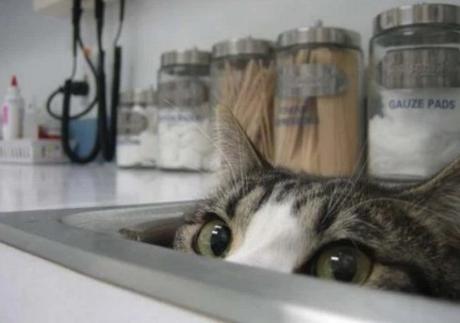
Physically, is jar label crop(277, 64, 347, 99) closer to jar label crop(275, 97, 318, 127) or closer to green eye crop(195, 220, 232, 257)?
jar label crop(275, 97, 318, 127)

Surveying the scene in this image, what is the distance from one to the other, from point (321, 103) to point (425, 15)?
0.69 feet

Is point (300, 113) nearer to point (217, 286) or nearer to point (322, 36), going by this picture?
point (322, 36)

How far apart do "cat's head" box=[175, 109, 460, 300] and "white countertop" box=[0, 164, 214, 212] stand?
0.65 feet

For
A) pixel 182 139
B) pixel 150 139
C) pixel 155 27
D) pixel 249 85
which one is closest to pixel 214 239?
pixel 249 85

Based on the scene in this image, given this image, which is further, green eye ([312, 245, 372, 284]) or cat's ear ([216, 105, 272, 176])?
cat's ear ([216, 105, 272, 176])

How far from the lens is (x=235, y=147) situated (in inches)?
26.2

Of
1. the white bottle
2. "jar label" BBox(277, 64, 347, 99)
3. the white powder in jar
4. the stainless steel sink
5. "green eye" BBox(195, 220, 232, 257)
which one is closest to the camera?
the stainless steel sink

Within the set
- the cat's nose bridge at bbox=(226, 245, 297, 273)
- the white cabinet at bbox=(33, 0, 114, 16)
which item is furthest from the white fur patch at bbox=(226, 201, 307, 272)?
the white cabinet at bbox=(33, 0, 114, 16)

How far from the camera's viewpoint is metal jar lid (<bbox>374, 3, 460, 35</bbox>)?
0.83m

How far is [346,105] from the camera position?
3.11 ft

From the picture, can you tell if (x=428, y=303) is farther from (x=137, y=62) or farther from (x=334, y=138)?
(x=137, y=62)

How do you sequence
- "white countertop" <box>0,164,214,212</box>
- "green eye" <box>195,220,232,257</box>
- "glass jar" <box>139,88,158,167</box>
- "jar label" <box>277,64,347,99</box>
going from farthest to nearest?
"glass jar" <box>139,88,158,167</box>, "jar label" <box>277,64,347,99</box>, "white countertop" <box>0,164,214,212</box>, "green eye" <box>195,220,232,257</box>

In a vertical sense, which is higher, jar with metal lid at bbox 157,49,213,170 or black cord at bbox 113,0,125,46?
black cord at bbox 113,0,125,46

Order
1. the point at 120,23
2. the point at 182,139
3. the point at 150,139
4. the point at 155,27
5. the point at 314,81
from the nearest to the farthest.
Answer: the point at 314,81 < the point at 182,139 < the point at 150,139 < the point at 155,27 < the point at 120,23
